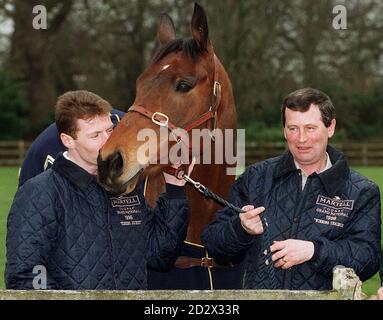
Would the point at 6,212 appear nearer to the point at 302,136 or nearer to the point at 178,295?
the point at 302,136

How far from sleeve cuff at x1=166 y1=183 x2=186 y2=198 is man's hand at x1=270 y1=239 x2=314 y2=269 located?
0.59 metres

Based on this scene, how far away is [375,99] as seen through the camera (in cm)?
2898

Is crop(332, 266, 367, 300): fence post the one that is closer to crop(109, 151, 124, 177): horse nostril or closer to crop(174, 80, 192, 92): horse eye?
crop(109, 151, 124, 177): horse nostril

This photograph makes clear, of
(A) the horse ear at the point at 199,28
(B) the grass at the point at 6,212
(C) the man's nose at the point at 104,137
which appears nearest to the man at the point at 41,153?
(A) the horse ear at the point at 199,28

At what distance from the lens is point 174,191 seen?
10.8ft

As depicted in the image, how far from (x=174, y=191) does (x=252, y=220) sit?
1.59ft

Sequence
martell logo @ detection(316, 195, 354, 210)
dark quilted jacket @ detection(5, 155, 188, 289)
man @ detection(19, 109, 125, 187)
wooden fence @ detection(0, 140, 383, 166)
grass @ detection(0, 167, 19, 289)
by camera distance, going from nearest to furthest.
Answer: dark quilted jacket @ detection(5, 155, 188, 289) < martell logo @ detection(316, 195, 354, 210) < man @ detection(19, 109, 125, 187) < grass @ detection(0, 167, 19, 289) < wooden fence @ detection(0, 140, 383, 166)

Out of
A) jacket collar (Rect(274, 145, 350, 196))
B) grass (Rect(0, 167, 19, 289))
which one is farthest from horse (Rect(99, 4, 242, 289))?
grass (Rect(0, 167, 19, 289))

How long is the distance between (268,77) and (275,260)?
2099 centimetres

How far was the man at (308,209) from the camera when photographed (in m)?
3.01

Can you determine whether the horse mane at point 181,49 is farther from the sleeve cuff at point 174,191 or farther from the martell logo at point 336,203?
the martell logo at point 336,203

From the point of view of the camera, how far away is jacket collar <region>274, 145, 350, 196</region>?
309 cm

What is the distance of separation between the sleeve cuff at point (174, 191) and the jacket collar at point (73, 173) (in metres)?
0.42
